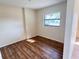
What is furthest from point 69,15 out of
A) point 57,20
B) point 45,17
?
point 45,17

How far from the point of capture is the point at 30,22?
4.39m

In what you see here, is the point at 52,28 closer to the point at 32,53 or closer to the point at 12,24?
the point at 32,53

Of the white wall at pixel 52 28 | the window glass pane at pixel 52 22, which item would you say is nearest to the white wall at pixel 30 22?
Result: the white wall at pixel 52 28

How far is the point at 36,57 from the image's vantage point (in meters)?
2.12

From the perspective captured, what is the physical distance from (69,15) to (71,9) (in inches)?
4.9

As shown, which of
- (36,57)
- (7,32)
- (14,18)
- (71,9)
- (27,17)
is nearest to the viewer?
(71,9)

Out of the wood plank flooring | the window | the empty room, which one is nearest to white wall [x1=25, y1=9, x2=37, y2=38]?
the empty room

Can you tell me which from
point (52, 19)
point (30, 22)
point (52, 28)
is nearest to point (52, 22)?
point (52, 19)

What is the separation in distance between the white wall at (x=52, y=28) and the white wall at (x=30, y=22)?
411 millimetres

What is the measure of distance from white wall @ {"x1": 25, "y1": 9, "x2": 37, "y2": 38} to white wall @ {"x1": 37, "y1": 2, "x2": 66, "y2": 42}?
0.41 meters

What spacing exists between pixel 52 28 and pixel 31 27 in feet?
5.51

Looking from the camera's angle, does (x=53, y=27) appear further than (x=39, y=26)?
No

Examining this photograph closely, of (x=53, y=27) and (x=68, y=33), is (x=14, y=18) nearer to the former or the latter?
(x=53, y=27)

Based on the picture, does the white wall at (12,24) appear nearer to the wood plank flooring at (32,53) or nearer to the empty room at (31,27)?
the empty room at (31,27)
